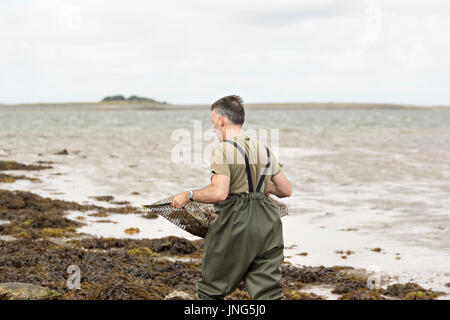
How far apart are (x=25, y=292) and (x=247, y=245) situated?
3.50m

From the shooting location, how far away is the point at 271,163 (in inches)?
186

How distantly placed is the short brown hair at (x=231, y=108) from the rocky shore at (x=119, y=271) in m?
2.63

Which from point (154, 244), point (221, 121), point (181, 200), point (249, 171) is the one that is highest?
point (221, 121)

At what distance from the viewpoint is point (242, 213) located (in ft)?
15.2

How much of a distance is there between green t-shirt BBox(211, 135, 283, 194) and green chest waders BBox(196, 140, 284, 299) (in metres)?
0.04

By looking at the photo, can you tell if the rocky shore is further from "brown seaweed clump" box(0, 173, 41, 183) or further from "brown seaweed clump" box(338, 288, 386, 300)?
"brown seaweed clump" box(0, 173, 41, 183)

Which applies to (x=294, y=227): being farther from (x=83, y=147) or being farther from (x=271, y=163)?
(x=83, y=147)

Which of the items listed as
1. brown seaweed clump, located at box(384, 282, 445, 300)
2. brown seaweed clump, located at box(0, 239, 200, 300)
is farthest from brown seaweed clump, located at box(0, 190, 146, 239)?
brown seaweed clump, located at box(384, 282, 445, 300)

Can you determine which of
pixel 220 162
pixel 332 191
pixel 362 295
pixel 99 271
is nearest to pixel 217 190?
pixel 220 162

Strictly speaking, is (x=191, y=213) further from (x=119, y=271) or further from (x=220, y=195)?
(x=119, y=271)

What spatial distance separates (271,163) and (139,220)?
367 inches

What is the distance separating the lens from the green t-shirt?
4527 mm
